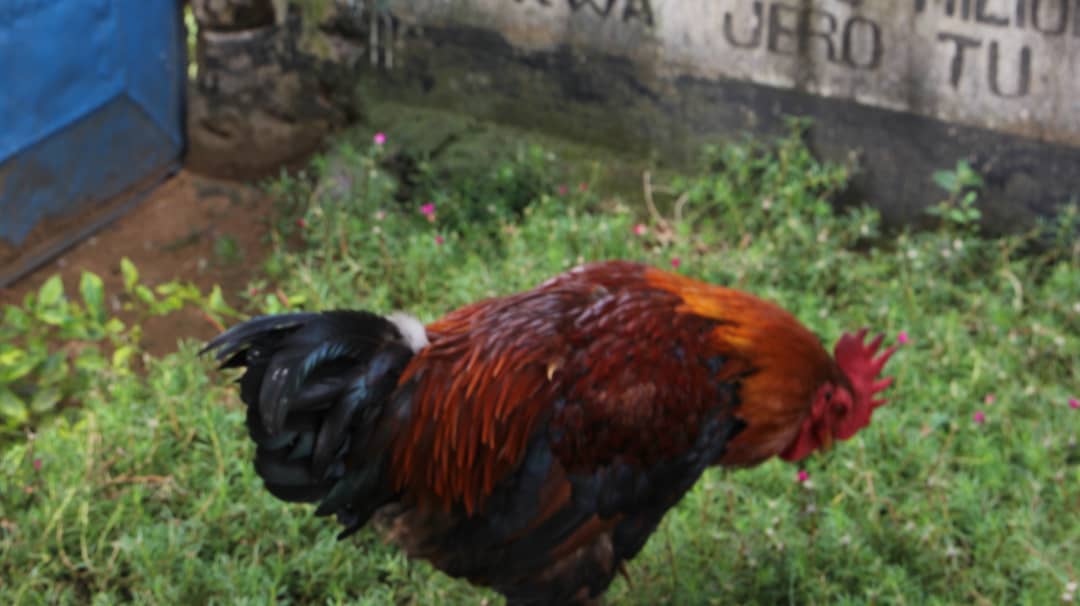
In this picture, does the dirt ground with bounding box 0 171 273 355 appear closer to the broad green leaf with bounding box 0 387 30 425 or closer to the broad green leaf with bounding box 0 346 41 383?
the broad green leaf with bounding box 0 346 41 383

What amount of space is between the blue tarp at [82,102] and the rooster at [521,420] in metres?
2.68

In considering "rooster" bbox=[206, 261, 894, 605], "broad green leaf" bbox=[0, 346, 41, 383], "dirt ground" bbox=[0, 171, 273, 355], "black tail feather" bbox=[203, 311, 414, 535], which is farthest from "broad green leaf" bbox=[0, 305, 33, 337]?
"black tail feather" bbox=[203, 311, 414, 535]

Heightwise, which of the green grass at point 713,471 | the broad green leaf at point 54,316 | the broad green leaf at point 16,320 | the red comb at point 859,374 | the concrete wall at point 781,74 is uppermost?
the concrete wall at point 781,74

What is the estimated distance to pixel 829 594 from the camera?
344 centimetres

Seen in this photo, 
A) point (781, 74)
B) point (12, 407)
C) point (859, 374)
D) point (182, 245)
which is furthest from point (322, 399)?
point (781, 74)

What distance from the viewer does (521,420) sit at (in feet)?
9.20

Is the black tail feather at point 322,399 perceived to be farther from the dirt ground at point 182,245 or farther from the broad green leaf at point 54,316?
the dirt ground at point 182,245

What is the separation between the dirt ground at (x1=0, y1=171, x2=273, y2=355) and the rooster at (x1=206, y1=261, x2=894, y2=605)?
2190 mm

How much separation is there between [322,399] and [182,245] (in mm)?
2972

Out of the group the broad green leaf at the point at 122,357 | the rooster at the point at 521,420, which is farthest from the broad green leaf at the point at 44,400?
the rooster at the point at 521,420

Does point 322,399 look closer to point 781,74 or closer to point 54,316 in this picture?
point 54,316

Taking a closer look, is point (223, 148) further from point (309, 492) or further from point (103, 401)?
point (309, 492)

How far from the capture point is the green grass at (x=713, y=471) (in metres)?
3.49

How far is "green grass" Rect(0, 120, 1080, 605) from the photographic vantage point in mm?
3486
